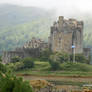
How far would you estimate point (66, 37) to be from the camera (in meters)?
110

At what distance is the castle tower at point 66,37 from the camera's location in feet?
357

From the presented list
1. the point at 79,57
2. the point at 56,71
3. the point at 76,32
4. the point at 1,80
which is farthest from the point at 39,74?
the point at 1,80

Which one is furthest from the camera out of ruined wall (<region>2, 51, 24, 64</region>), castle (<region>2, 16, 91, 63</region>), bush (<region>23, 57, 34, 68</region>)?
castle (<region>2, 16, 91, 63</region>)

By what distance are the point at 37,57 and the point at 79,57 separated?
509 inches

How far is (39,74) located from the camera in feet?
290

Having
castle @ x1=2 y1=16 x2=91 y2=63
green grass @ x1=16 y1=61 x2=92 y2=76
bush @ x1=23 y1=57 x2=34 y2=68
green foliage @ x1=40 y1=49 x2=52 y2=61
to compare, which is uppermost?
castle @ x1=2 y1=16 x2=91 y2=63

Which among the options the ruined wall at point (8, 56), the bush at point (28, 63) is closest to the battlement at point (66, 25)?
the ruined wall at point (8, 56)

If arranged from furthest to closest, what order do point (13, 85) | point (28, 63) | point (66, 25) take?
point (66, 25)
point (28, 63)
point (13, 85)

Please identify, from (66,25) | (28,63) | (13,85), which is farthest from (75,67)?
(13,85)

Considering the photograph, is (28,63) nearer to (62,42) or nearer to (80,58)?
(80,58)

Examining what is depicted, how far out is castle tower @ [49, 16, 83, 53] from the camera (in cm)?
10894

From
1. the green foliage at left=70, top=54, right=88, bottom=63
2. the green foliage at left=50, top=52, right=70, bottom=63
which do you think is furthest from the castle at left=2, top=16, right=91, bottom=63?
the green foliage at left=50, top=52, right=70, bottom=63

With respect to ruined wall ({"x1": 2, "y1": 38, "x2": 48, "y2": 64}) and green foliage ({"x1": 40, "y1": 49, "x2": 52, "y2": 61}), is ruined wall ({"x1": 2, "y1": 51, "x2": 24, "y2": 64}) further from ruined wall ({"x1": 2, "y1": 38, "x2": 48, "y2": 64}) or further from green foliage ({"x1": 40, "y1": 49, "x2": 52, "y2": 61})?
green foliage ({"x1": 40, "y1": 49, "x2": 52, "y2": 61})

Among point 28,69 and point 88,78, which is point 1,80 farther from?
point 28,69
